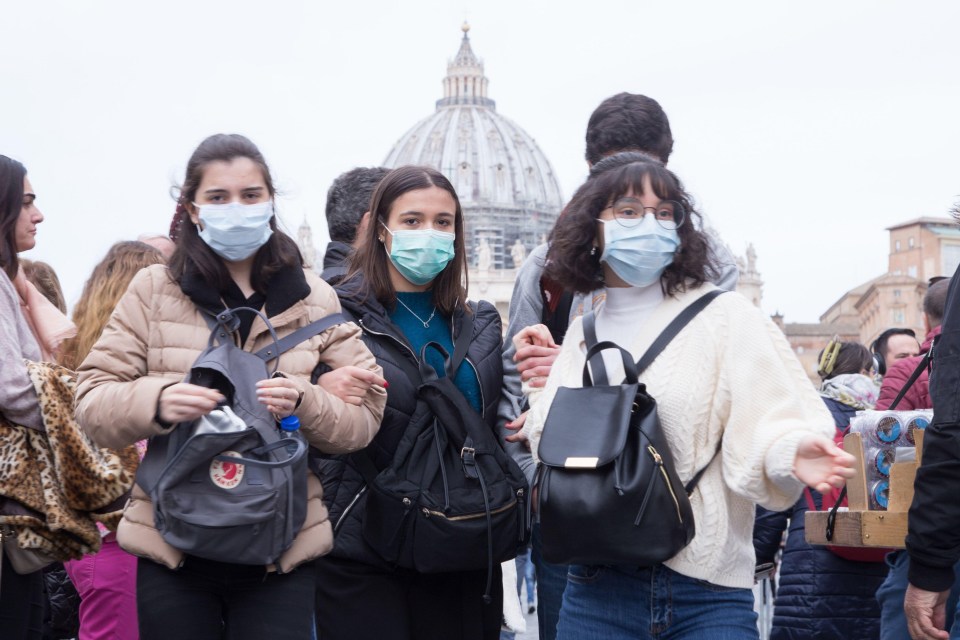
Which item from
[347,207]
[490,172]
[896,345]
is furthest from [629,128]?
[490,172]

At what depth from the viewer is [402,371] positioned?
3.58m

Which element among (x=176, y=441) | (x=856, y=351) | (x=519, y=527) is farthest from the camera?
(x=856, y=351)

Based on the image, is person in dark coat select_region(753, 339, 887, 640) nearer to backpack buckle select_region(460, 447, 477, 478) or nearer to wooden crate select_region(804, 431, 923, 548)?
wooden crate select_region(804, 431, 923, 548)

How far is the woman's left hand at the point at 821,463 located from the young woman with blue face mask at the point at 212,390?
1052mm

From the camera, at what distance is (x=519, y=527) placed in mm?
3457

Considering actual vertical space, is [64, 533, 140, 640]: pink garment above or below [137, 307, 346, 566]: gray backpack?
below

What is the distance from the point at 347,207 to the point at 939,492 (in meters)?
2.46

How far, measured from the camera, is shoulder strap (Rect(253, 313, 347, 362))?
127 inches

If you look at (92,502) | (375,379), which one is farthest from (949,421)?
(92,502)

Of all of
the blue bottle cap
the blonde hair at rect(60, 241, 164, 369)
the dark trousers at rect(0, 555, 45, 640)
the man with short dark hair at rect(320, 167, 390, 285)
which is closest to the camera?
the blue bottle cap

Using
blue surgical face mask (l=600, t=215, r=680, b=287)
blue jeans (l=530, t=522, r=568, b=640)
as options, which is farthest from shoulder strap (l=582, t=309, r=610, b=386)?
blue jeans (l=530, t=522, r=568, b=640)

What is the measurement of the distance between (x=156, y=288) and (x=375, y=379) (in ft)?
1.86

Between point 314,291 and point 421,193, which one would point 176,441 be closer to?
point 314,291

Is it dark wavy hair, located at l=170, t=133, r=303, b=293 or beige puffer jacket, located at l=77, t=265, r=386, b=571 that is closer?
beige puffer jacket, located at l=77, t=265, r=386, b=571
